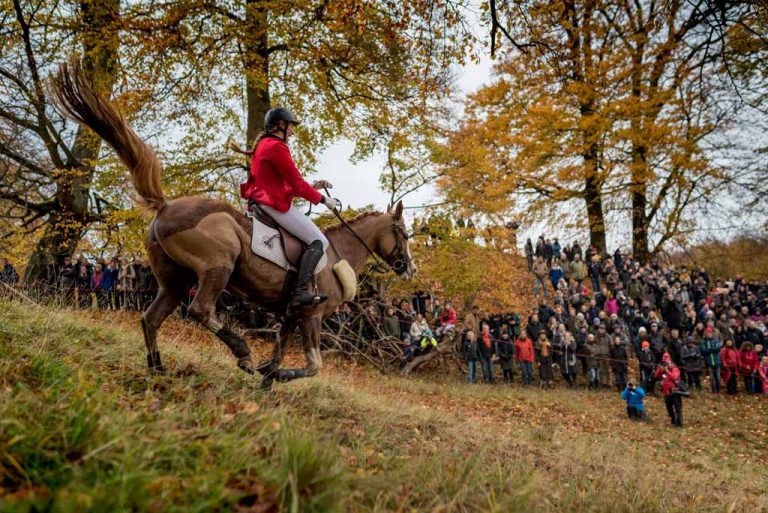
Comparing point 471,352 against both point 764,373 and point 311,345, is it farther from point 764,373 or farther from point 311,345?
point 311,345

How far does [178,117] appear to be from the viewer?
503 inches

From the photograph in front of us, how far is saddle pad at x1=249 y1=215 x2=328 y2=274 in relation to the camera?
15.6ft

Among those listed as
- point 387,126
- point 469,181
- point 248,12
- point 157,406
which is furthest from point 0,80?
point 157,406

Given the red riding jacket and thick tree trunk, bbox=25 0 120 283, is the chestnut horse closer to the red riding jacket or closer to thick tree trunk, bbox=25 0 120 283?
the red riding jacket

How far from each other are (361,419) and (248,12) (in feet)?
32.7

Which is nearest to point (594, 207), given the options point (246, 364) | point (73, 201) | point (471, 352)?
point (471, 352)

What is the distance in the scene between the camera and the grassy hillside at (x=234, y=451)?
207 centimetres

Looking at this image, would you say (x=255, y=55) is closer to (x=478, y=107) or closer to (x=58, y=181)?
(x=58, y=181)

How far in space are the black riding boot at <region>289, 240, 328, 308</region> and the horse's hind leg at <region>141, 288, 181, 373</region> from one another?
1.18 metres

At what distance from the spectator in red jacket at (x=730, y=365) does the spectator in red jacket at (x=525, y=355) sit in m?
6.09

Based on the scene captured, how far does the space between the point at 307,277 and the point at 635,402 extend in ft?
36.1

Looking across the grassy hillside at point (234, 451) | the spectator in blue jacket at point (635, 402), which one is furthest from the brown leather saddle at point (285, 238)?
the spectator in blue jacket at point (635, 402)

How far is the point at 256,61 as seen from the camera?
11672 millimetres

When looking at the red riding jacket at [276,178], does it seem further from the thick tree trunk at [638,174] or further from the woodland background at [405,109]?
the thick tree trunk at [638,174]
